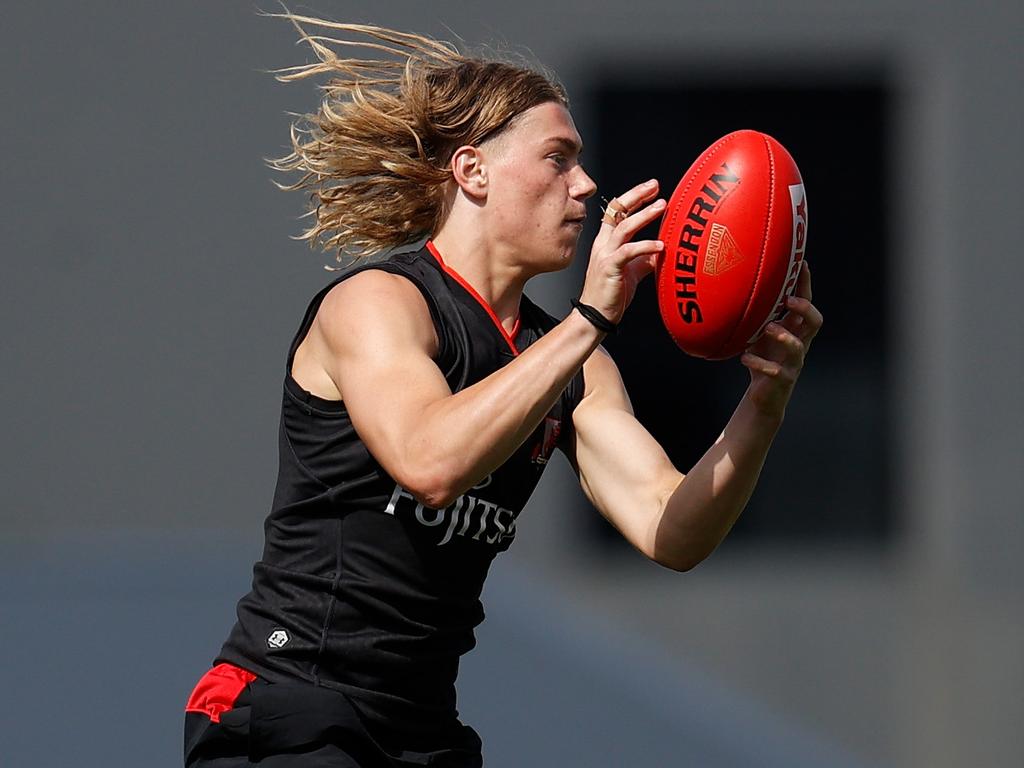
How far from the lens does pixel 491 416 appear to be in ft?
8.25

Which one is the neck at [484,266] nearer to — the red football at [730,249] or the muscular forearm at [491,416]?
the red football at [730,249]

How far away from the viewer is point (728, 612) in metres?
9.83

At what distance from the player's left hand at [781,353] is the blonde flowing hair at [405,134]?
0.63 m

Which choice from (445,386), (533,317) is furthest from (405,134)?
(445,386)

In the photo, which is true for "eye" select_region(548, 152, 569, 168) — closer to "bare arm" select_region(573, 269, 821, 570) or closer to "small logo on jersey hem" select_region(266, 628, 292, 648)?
"bare arm" select_region(573, 269, 821, 570)

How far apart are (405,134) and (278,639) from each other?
100cm

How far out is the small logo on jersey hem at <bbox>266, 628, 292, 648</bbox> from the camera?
2852mm

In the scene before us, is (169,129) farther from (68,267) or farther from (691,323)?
(691,323)

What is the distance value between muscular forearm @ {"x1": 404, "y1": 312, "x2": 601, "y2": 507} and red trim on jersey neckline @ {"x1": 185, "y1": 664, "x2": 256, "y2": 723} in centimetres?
57

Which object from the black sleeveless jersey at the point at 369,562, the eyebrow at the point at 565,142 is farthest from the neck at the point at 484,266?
the eyebrow at the point at 565,142

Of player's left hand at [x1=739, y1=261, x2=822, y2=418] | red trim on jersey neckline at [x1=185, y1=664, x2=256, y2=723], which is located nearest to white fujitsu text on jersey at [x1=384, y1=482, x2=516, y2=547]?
red trim on jersey neckline at [x1=185, y1=664, x2=256, y2=723]

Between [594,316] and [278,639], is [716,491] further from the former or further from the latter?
[278,639]

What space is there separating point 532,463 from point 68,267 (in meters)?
7.31

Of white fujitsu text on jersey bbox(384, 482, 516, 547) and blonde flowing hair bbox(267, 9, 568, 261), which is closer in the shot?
white fujitsu text on jersey bbox(384, 482, 516, 547)
